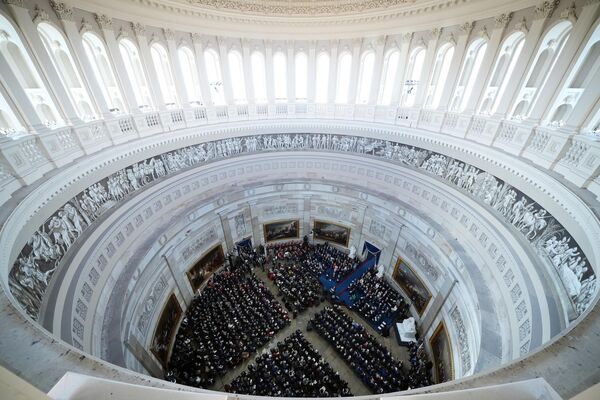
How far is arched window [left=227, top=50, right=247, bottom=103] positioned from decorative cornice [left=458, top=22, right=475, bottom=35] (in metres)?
10.3

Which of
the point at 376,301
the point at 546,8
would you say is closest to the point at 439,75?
the point at 546,8

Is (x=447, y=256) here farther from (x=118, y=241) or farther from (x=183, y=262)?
(x=118, y=241)

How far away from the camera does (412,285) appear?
1280 cm

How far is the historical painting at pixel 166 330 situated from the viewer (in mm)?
9757

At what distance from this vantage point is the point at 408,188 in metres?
12.9

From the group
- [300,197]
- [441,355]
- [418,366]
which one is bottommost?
[418,366]

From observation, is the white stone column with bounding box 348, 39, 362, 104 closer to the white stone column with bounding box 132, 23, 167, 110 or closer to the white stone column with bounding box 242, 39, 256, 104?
the white stone column with bounding box 242, 39, 256, 104

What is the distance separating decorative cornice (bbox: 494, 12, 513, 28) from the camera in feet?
28.7

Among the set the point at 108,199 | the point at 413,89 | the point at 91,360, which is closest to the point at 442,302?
the point at 413,89

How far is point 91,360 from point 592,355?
6.70 meters

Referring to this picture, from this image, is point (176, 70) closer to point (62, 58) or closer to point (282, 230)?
point (62, 58)

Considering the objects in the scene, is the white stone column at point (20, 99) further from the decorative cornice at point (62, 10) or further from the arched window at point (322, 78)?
the arched window at point (322, 78)

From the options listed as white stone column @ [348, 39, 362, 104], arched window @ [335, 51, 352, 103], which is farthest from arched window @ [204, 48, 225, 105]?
white stone column @ [348, 39, 362, 104]

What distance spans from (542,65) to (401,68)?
17.0 ft
